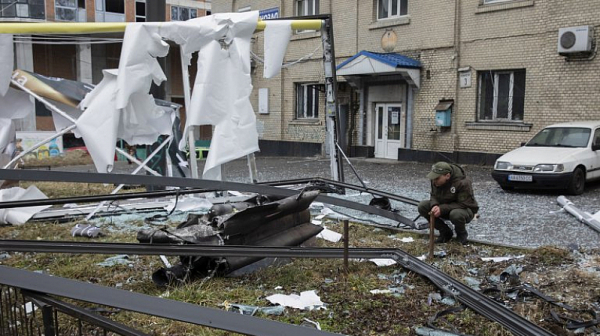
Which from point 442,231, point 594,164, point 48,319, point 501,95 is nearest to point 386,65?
point 501,95

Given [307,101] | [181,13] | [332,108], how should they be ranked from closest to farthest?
[332,108], [307,101], [181,13]

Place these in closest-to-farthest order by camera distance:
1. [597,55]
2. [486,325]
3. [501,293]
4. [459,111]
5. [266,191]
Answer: [486,325]
[501,293]
[266,191]
[597,55]
[459,111]

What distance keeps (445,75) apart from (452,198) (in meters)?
12.5

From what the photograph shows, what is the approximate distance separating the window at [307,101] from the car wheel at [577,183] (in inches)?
529

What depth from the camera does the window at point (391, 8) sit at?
755 inches

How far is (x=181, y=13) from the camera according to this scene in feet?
119

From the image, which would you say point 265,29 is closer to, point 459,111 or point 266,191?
point 266,191

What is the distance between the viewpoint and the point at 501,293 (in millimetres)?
4484

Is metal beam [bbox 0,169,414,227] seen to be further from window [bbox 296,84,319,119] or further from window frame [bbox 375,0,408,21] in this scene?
window [bbox 296,84,319,119]

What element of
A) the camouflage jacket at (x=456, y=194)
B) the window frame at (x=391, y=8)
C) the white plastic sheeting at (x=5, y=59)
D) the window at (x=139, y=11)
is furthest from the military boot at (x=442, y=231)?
the window at (x=139, y=11)

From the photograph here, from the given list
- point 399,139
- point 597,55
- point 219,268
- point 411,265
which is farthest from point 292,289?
point 399,139

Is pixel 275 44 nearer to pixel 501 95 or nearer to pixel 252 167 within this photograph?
Result: pixel 252 167

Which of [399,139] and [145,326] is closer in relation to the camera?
[145,326]

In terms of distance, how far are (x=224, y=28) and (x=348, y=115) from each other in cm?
1432
